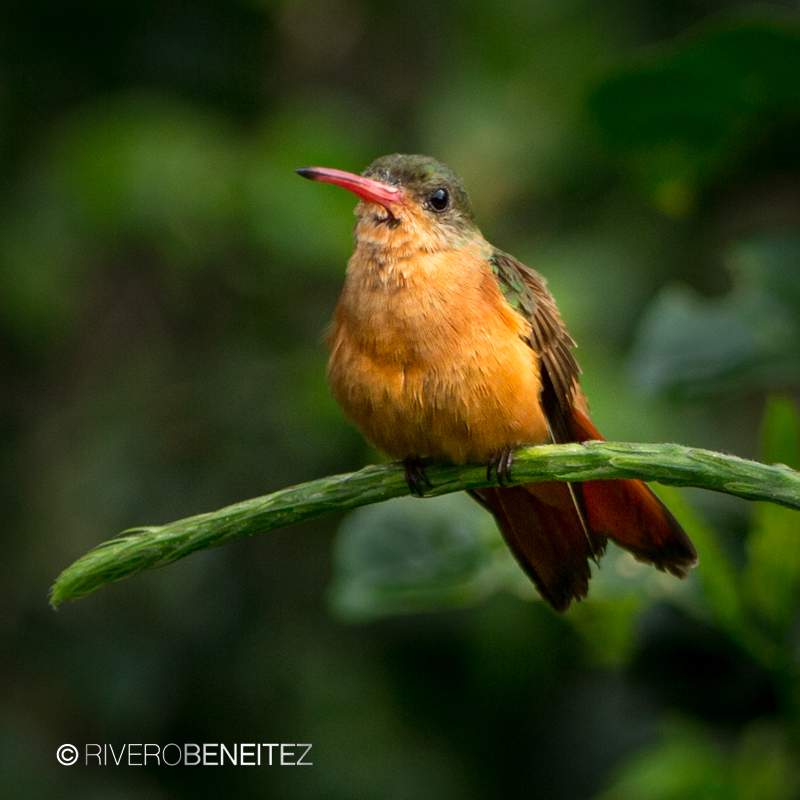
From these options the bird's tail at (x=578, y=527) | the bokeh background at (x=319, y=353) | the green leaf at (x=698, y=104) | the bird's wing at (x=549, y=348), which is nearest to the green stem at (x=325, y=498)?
the bird's tail at (x=578, y=527)

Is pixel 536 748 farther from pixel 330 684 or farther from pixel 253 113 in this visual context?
pixel 253 113

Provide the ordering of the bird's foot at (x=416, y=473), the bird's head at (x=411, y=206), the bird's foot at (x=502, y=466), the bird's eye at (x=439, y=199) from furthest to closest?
the bird's eye at (x=439, y=199) < the bird's head at (x=411, y=206) < the bird's foot at (x=416, y=473) < the bird's foot at (x=502, y=466)

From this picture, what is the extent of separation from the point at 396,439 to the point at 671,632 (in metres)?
1.16

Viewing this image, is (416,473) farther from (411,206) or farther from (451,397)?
(411,206)

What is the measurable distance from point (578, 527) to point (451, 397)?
0.53m

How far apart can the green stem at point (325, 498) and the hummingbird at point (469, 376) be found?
1.63 ft

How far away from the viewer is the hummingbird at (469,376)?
2715 millimetres

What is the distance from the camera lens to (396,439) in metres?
2.81

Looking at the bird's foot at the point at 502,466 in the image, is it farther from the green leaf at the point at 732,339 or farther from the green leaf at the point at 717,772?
the green leaf at the point at 717,772

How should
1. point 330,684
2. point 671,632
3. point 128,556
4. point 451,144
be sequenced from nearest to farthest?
point 128,556, point 671,632, point 330,684, point 451,144

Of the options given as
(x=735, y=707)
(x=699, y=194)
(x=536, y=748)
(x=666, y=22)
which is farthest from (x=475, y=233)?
(x=666, y=22)

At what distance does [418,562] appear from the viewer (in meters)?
2.99

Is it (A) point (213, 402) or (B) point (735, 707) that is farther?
(A) point (213, 402)

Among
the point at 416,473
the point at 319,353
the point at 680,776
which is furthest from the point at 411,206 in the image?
the point at 319,353
